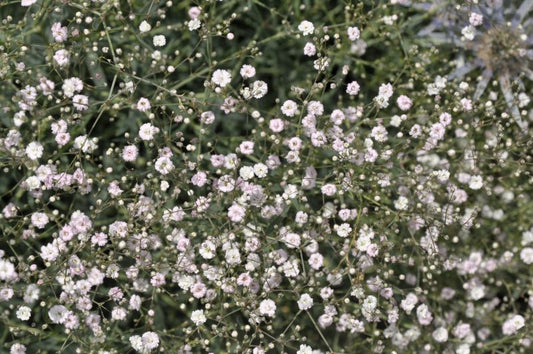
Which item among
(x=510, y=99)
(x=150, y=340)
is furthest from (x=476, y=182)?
(x=150, y=340)

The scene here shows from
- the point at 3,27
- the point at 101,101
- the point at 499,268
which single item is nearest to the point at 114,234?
the point at 101,101

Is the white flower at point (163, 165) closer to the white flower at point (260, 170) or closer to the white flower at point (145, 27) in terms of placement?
the white flower at point (260, 170)

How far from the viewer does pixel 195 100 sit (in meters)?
3.54

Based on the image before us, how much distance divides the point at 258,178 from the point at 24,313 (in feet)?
4.45

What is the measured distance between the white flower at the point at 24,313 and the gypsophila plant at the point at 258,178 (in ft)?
0.04

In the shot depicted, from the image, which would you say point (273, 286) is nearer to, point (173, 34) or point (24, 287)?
point (24, 287)

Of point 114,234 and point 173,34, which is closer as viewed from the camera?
point 114,234

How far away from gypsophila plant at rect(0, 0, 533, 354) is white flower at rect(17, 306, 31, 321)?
0.04ft

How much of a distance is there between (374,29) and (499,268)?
162 centimetres

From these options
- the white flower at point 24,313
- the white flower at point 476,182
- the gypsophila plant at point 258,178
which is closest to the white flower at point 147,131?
the gypsophila plant at point 258,178

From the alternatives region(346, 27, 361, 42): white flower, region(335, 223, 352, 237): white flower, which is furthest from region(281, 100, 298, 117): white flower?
region(335, 223, 352, 237): white flower

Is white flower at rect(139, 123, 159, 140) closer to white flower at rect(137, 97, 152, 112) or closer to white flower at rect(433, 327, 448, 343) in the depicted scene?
white flower at rect(137, 97, 152, 112)

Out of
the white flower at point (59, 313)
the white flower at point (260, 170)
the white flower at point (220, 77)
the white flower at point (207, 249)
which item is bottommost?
the white flower at point (59, 313)

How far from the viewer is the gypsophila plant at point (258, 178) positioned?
3543 mm
